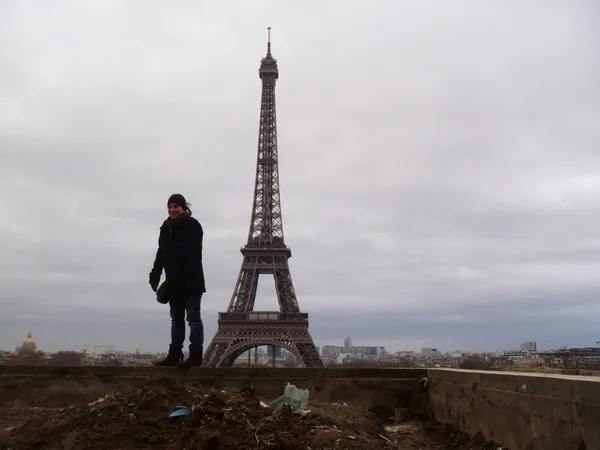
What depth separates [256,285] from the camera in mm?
54219

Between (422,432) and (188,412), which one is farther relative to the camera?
(422,432)

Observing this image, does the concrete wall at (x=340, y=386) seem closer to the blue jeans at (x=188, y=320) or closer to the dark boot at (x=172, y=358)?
the dark boot at (x=172, y=358)

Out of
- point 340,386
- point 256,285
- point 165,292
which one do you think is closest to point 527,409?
point 340,386

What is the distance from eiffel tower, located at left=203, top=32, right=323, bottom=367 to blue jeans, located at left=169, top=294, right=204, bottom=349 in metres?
38.6

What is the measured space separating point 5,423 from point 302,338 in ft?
147

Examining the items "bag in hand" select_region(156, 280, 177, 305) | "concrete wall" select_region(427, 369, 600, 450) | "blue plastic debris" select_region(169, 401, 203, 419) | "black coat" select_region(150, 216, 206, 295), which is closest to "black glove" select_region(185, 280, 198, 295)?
"black coat" select_region(150, 216, 206, 295)

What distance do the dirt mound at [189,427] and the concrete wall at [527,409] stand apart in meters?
0.29

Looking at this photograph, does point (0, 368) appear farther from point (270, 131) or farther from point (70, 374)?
point (270, 131)

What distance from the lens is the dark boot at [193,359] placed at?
7.06 metres

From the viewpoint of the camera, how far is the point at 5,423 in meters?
5.55

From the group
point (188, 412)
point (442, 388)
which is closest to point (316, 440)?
point (188, 412)

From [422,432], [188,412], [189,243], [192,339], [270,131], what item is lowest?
[422,432]

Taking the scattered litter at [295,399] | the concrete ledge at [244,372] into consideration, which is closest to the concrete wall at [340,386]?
the concrete ledge at [244,372]

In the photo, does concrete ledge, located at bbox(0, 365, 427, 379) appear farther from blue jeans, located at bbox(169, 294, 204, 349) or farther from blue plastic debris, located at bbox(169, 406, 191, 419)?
blue plastic debris, located at bbox(169, 406, 191, 419)
